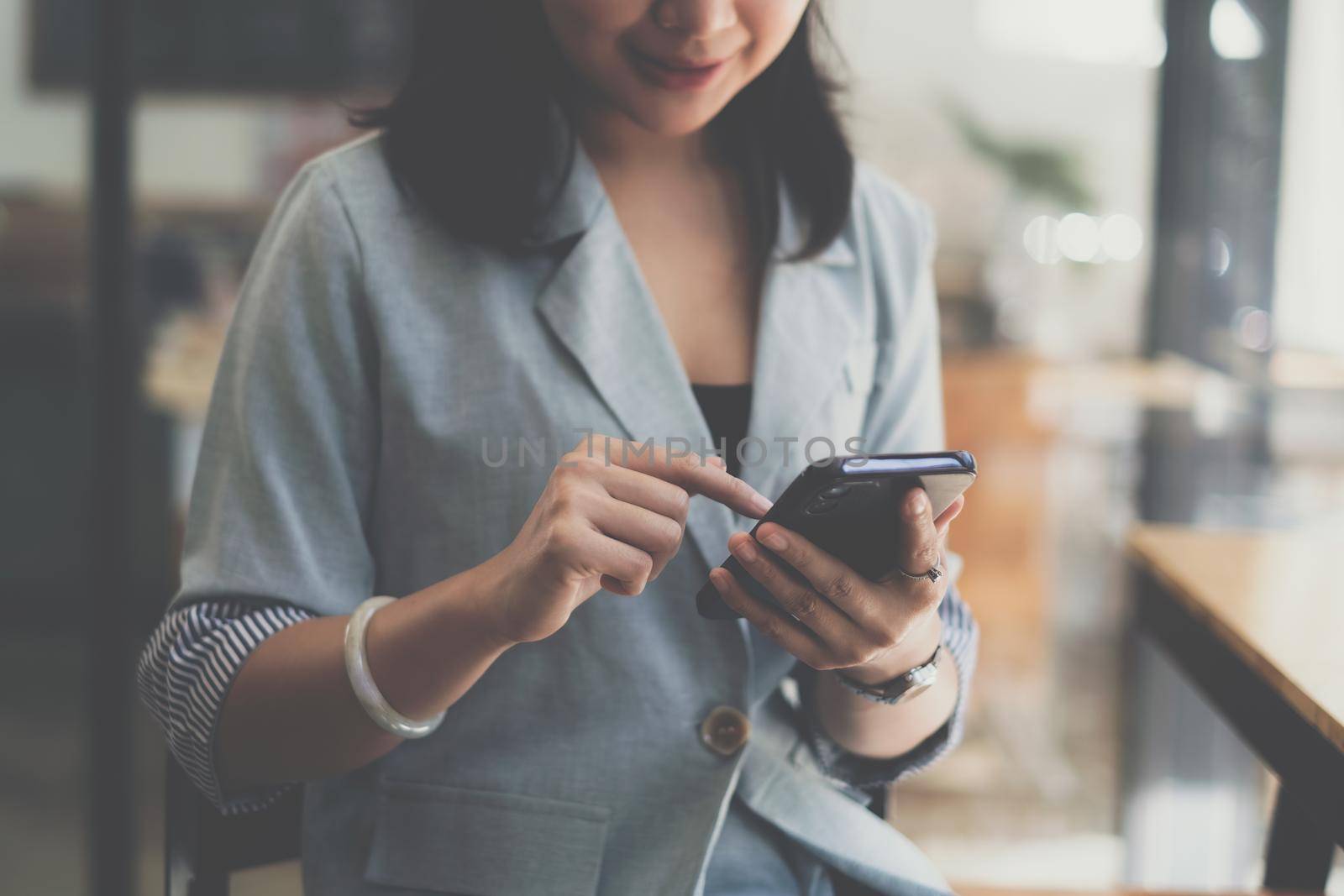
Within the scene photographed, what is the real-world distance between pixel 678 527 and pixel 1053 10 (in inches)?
98.5

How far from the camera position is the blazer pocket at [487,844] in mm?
841

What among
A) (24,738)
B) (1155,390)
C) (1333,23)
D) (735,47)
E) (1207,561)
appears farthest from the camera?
(1155,390)

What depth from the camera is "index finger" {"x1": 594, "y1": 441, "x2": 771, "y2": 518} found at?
2.35 feet

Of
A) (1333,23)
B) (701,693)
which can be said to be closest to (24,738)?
(701,693)

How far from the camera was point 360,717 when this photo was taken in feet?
2.57

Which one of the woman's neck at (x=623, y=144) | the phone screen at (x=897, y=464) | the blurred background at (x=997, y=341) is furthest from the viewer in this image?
the blurred background at (x=997, y=341)

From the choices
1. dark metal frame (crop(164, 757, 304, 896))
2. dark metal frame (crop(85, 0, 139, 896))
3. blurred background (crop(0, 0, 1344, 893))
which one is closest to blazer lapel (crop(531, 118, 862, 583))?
dark metal frame (crop(164, 757, 304, 896))

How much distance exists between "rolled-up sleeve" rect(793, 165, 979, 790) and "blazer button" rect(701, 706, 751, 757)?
0.30 ft

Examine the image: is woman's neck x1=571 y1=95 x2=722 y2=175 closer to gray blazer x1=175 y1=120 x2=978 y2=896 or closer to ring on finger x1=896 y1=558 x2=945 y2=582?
gray blazer x1=175 y1=120 x2=978 y2=896

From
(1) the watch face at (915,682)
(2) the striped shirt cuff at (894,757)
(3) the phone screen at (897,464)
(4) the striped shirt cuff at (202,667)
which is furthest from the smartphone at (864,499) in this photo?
(4) the striped shirt cuff at (202,667)

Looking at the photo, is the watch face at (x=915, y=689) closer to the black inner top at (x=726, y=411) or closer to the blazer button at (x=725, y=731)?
the blazer button at (x=725, y=731)

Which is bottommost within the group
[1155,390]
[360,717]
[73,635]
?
[73,635]

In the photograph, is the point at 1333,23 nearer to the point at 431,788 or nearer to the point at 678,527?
the point at 678,527

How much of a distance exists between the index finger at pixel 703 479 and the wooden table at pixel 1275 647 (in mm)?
456
